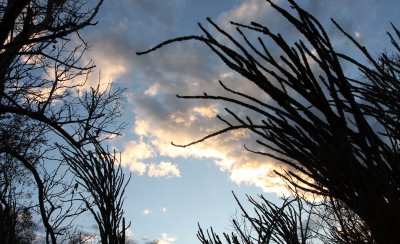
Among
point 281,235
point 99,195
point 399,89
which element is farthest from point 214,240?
point 399,89

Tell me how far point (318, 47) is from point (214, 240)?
2961mm

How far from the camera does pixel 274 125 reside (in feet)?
3.38

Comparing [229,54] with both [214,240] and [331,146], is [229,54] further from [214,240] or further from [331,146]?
[214,240]

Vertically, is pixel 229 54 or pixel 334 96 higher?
pixel 229 54

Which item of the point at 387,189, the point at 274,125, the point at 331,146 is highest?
the point at 274,125

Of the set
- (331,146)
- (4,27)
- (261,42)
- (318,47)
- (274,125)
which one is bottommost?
(331,146)

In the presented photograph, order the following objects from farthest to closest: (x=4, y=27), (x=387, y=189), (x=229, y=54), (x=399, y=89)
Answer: (x=4, y=27) < (x=399, y=89) < (x=229, y=54) < (x=387, y=189)

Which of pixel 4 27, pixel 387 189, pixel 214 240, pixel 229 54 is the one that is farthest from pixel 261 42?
pixel 214 240

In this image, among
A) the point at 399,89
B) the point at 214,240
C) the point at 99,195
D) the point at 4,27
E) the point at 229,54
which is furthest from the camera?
the point at 214,240

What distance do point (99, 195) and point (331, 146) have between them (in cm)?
A: 201

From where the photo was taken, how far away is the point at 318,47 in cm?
92

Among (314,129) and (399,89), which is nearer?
(314,129)

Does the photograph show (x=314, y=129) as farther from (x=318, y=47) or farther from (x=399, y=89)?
(x=399, y=89)

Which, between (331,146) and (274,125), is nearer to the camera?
(331,146)
